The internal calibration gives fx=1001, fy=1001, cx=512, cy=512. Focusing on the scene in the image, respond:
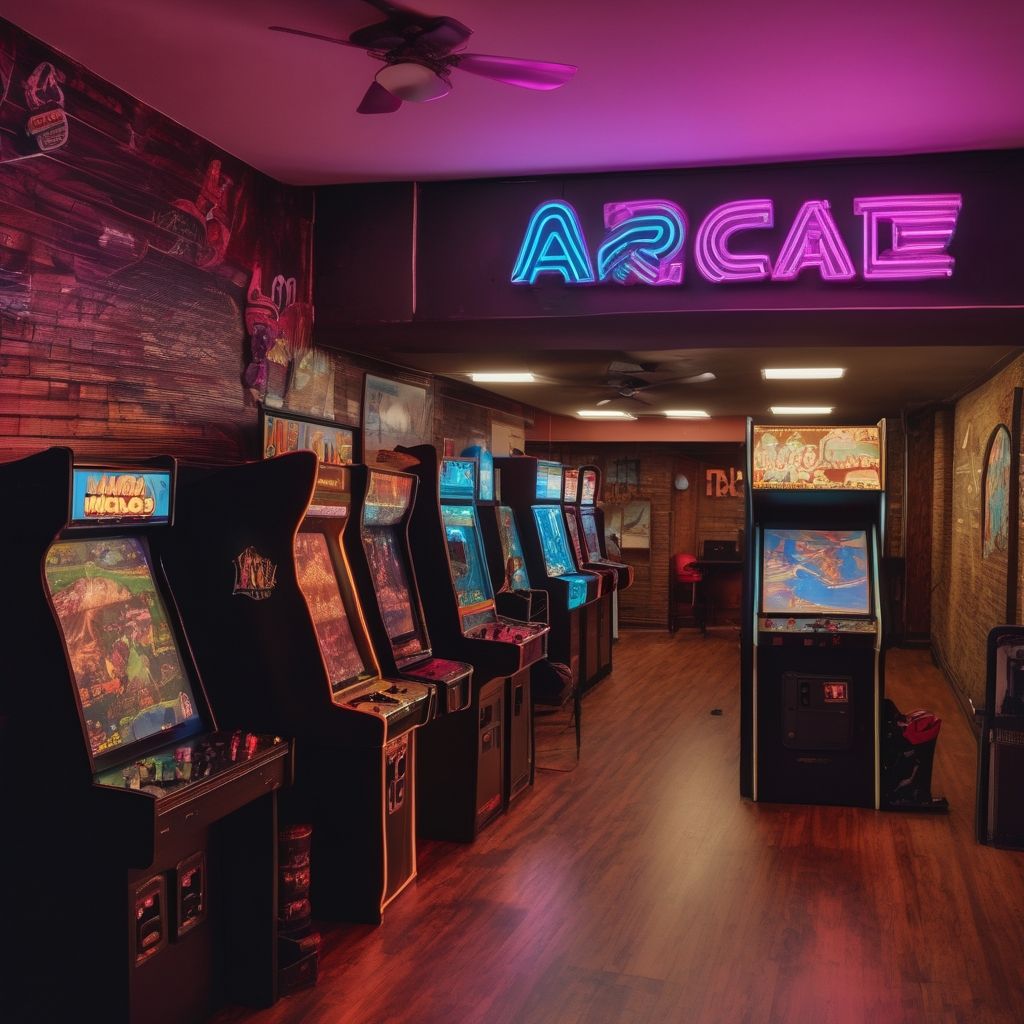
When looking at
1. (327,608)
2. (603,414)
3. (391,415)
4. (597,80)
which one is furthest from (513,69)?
(603,414)

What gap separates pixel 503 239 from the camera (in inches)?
203

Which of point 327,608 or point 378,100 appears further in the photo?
point 327,608

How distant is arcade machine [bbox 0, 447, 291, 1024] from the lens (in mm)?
2594

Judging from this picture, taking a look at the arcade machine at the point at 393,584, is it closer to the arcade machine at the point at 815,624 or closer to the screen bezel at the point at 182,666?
the screen bezel at the point at 182,666

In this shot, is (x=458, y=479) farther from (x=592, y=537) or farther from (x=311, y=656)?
(x=592, y=537)

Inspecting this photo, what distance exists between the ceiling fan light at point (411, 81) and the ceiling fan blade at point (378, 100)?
0.10 ft

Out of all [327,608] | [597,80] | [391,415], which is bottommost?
[327,608]

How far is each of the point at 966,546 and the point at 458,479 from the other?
4819mm

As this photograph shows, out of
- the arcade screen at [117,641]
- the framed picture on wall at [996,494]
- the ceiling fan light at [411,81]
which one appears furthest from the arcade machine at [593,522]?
the arcade screen at [117,641]

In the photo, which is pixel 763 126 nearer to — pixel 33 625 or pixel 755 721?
pixel 755 721

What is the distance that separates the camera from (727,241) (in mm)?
4902

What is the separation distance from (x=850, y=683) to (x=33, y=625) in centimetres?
434

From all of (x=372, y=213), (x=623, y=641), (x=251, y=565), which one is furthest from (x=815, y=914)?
(x=623, y=641)

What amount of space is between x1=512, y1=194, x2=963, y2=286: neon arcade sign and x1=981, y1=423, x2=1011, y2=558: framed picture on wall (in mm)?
2160
